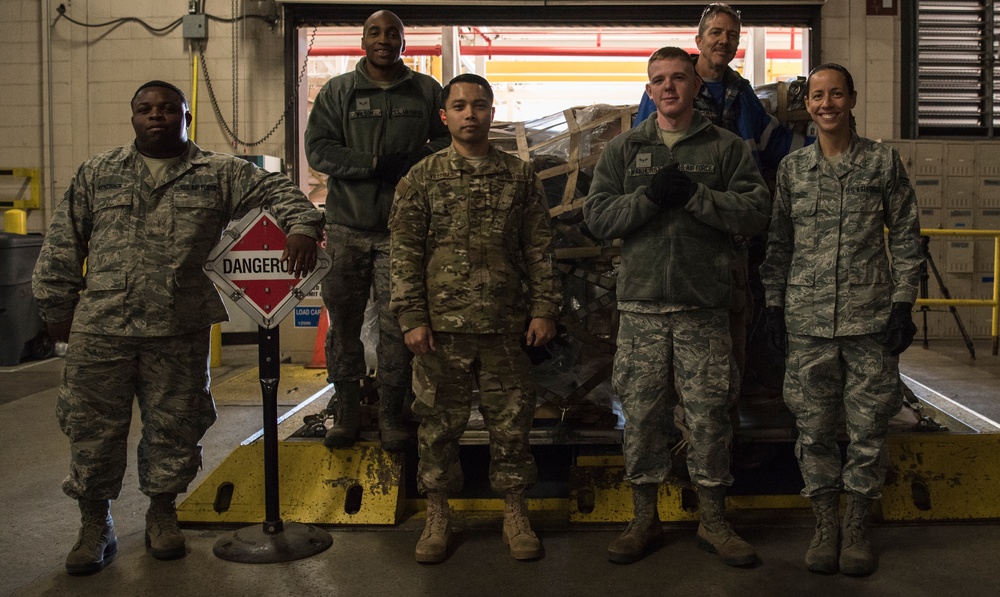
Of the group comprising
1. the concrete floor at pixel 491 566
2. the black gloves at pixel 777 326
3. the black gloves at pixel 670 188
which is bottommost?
the concrete floor at pixel 491 566

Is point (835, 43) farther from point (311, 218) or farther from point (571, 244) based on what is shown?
point (311, 218)

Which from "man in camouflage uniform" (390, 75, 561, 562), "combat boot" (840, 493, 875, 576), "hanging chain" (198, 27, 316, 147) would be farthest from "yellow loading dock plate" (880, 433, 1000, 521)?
"hanging chain" (198, 27, 316, 147)

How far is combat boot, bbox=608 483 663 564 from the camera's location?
3729 mm

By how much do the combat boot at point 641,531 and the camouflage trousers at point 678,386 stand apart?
0.26 feet

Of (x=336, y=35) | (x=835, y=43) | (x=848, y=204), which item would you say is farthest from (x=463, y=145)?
(x=336, y=35)

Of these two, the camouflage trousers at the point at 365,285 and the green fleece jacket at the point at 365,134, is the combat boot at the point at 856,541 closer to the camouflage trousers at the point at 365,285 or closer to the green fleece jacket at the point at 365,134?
the camouflage trousers at the point at 365,285

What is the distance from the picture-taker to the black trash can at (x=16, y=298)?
8.66 metres

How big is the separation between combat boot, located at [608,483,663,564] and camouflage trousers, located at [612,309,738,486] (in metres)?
0.08

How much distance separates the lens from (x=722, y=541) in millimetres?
3727

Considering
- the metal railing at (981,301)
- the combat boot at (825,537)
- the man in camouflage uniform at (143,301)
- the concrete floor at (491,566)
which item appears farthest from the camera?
the metal railing at (981,301)

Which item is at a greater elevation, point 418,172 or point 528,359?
point 418,172

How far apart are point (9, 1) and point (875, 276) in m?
9.78

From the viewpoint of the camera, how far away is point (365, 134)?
14.3 feet

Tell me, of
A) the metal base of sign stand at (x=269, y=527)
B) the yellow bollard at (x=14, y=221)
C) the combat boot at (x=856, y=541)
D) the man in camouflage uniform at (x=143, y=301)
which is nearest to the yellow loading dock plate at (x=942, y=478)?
the combat boot at (x=856, y=541)
